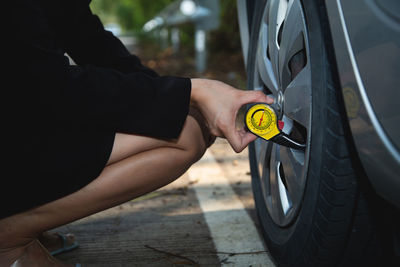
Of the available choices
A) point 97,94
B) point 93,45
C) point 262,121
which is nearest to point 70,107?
point 97,94

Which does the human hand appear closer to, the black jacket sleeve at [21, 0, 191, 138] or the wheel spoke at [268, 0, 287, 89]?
the black jacket sleeve at [21, 0, 191, 138]

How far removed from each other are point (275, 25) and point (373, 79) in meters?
0.71

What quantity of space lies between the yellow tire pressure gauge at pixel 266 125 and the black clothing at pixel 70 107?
8.0 inches

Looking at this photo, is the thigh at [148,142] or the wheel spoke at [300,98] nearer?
the wheel spoke at [300,98]

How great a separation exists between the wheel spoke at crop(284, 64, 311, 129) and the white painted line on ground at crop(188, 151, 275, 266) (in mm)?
610

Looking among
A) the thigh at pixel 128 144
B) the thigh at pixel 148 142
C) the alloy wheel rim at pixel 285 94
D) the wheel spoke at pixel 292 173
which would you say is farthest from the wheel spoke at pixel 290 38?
the thigh at pixel 128 144

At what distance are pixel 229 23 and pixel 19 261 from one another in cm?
688

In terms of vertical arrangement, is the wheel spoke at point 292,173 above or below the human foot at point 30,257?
above

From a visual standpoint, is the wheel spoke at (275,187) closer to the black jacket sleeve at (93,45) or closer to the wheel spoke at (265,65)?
the wheel spoke at (265,65)

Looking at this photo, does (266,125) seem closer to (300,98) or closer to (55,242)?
(300,98)

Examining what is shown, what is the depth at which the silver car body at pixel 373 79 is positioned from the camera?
112 cm

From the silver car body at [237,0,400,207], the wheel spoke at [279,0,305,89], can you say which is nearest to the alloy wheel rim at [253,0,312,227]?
the wheel spoke at [279,0,305,89]

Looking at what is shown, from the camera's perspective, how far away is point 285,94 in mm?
1688

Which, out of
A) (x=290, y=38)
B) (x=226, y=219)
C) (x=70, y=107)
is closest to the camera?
(x=70, y=107)
